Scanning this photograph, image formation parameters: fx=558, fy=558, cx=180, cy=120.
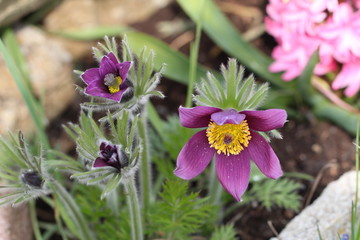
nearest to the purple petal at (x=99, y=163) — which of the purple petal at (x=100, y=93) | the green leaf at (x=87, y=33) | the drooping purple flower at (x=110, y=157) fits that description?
the drooping purple flower at (x=110, y=157)

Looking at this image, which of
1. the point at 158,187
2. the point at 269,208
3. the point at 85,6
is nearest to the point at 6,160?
the point at 158,187

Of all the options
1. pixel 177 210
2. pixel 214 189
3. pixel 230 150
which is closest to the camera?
pixel 230 150

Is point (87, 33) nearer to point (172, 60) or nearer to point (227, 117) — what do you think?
point (172, 60)

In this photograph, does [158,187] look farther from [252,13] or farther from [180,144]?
[252,13]

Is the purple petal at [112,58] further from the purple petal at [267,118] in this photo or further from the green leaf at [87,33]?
the green leaf at [87,33]

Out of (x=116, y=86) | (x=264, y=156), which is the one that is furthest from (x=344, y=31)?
(x=116, y=86)

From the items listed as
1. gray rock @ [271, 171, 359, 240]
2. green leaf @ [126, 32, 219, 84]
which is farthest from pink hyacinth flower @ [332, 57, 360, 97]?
green leaf @ [126, 32, 219, 84]
